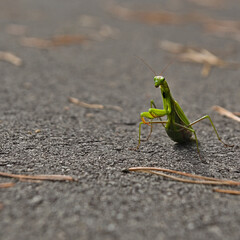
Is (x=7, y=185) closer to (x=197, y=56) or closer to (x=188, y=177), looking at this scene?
(x=188, y=177)

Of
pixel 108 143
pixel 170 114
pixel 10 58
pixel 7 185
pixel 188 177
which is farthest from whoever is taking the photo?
pixel 10 58

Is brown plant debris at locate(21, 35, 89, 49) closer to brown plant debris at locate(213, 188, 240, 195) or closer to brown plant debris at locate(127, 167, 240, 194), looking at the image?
brown plant debris at locate(127, 167, 240, 194)

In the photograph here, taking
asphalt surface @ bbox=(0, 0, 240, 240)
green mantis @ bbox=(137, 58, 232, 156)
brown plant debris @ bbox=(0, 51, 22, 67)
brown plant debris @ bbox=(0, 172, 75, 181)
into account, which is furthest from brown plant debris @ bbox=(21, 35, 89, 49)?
brown plant debris @ bbox=(0, 172, 75, 181)

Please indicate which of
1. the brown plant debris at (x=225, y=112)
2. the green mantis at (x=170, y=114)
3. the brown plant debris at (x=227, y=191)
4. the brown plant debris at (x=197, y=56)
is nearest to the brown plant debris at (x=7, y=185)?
the green mantis at (x=170, y=114)

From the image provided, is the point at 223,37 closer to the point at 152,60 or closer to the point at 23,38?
the point at 152,60

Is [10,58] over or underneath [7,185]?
over

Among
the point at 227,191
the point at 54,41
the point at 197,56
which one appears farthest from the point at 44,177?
the point at 54,41
